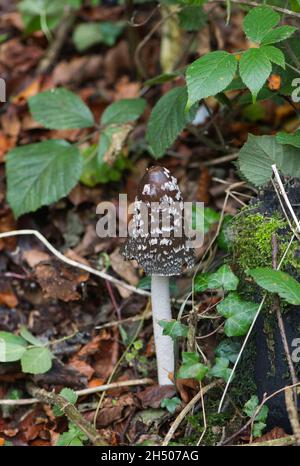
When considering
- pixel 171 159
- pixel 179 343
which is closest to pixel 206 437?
pixel 179 343

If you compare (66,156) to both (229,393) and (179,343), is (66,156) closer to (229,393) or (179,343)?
(179,343)

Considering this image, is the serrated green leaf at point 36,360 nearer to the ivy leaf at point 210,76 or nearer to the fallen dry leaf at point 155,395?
the fallen dry leaf at point 155,395

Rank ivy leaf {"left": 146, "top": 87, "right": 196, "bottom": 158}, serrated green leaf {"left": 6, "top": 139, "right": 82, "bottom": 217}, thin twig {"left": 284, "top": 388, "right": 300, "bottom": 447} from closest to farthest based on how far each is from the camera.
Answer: thin twig {"left": 284, "top": 388, "right": 300, "bottom": 447} → ivy leaf {"left": 146, "top": 87, "right": 196, "bottom": 158} → serrated green leaf {"left": 6, "top": 139, "right": 82, "bottom": 217}

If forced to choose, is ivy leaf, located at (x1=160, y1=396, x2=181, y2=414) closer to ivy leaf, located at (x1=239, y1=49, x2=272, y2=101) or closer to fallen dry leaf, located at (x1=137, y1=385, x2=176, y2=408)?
fallen dry leaf, located at (x1=137, y1=385, x2=176, y2=408)

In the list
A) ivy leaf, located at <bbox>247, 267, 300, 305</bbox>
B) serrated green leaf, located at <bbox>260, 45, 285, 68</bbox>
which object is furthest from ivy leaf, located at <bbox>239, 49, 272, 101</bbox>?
ivy leaf, located at <bbox>247, 267, 300, 305</bbox>

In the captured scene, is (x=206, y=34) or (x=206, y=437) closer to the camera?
(x=206, y=437)

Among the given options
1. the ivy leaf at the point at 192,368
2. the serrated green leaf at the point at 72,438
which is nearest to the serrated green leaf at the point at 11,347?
the serrated green leaf at the point at 72,438
